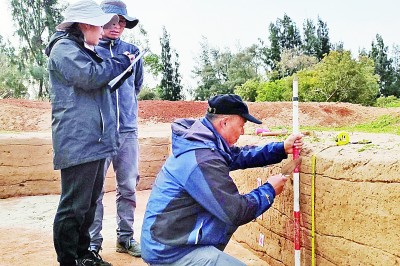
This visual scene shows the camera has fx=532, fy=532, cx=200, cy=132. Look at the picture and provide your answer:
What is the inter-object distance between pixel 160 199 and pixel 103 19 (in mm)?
1326

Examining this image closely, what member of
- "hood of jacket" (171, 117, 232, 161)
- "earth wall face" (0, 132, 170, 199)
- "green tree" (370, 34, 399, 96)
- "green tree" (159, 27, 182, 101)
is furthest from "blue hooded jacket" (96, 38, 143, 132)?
"green tree" (370, 34, 399, 96)

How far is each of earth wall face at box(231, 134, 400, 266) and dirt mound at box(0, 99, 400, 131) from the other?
9192 millimetres

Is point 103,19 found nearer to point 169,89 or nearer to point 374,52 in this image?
point 169,89

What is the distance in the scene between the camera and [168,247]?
8.96ft

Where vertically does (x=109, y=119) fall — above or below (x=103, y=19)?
below

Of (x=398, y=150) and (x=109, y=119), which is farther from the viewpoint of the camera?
(x=109, y=119)

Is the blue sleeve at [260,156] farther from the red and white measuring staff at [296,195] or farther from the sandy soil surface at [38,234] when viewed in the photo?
the sandy soil surface at [38,234]

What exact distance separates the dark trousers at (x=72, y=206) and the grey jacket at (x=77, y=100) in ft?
0.29

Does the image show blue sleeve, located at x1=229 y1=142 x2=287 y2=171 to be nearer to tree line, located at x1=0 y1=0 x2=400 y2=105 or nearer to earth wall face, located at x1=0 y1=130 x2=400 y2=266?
earth wall face, located at x1=0 y1=130 x2=400 y2=266

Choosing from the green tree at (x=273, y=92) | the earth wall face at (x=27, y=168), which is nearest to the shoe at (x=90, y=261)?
the earth wall face at (x=27, y=168)

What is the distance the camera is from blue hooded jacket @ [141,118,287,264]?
2641mm

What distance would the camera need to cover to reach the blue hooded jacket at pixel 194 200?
2641 mm

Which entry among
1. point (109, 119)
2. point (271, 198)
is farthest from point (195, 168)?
point (109, 119)

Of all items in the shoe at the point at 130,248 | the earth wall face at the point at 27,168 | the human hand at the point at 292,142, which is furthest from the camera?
the earth wall face at the point at 27,168
